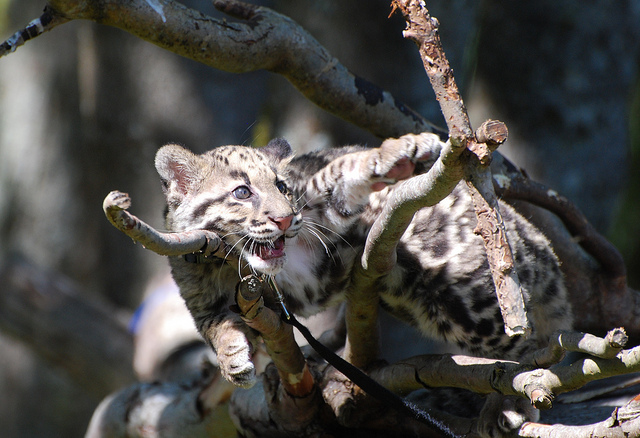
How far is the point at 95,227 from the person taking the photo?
25.7 feet

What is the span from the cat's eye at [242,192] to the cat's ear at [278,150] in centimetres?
38

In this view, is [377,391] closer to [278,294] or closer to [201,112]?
[278,294]

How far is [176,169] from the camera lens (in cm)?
342

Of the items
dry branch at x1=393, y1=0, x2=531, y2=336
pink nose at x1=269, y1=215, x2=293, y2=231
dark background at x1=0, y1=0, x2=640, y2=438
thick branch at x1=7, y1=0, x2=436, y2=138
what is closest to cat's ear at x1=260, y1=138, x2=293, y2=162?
thick branch at x1=7, y1=0, x2=436, y2=138

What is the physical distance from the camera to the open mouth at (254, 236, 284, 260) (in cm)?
306

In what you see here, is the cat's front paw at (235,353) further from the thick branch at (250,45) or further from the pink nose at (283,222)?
the thick branch at (250,45)

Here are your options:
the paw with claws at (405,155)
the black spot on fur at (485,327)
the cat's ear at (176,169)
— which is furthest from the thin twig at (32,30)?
the black spot on fur at (485,327)

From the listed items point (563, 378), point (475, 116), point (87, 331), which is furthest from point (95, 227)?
point (563, 378)

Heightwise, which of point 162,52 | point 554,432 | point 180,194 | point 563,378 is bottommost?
point 554,432

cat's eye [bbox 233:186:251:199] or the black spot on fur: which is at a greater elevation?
cat's eye [bbox 233:186:251:199]

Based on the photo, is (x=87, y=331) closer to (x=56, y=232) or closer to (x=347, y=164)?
(x=56, y=232)

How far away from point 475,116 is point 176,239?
227 inches

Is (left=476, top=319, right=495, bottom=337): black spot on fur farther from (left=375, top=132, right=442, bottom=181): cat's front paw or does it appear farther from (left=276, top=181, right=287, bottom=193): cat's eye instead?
(left=276, top=181, right=287, bottom=193): cat's eye

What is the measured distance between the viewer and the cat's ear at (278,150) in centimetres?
362
